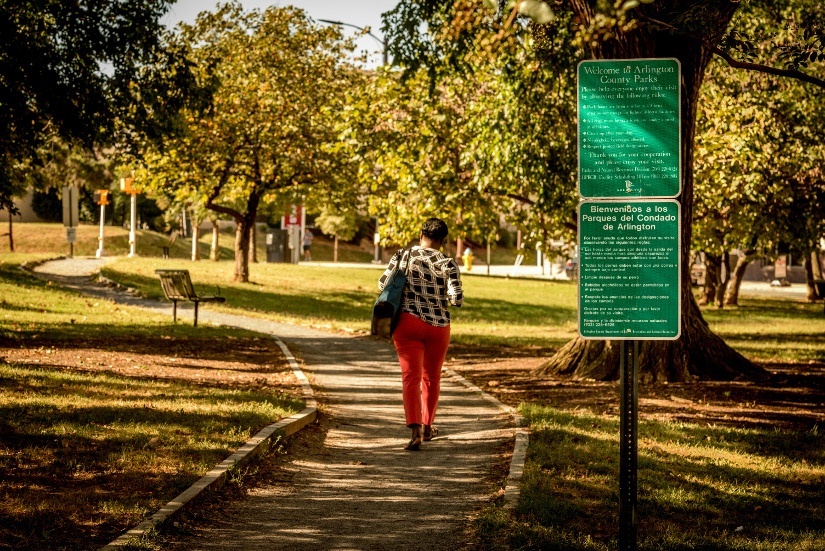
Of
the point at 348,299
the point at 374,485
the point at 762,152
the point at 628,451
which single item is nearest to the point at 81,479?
the point at 374,485

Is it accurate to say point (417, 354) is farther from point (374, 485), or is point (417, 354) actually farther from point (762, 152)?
point (762, 152)

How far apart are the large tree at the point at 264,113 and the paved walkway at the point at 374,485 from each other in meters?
18.8

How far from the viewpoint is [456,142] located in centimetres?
2108

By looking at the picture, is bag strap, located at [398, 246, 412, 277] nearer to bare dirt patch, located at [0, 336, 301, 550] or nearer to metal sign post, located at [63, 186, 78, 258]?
bare dirt patch, located at [0, 336, 301, 550]

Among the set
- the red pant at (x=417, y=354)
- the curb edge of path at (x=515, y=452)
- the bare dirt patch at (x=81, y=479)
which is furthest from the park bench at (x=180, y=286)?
the red pant at (x=417, y=354)

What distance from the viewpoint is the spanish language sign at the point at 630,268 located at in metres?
4.81

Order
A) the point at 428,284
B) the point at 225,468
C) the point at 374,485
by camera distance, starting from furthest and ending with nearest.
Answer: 1. the point at 428,284
2. the point at 374,485
3. the point at 225,468

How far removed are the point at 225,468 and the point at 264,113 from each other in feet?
80.6

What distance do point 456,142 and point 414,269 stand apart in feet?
43.7

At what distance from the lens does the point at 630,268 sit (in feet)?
15.9

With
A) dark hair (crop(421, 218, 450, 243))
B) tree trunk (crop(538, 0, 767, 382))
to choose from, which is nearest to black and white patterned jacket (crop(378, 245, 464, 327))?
dark hair (crop(421, 218, 450, 243))

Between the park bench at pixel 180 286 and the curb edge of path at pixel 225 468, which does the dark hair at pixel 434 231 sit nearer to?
the curb edge of path at pixel 225 468

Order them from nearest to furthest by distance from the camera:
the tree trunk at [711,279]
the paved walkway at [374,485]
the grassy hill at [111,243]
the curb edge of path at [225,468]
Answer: the curb edge of path at [225,468] → the paved walkway at [374,485] → the tree trunk at [711,279] → the grassy hill at [111,243]

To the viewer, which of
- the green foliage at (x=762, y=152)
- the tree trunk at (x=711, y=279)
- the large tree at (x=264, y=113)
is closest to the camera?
the green foliage at (x=762, y=152)
